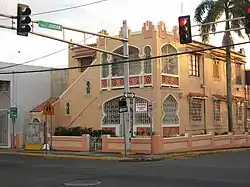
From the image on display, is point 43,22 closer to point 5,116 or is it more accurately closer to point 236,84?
point 5,116

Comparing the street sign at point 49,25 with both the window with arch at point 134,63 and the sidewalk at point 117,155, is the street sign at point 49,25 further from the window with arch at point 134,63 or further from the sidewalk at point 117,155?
the window with arch at point 134,63

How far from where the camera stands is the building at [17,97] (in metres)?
37.3

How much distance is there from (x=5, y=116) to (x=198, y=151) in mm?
16860

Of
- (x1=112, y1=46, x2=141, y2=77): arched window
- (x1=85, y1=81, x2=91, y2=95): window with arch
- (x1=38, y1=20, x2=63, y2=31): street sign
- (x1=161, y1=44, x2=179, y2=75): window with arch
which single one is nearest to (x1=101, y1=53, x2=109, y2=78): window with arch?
(x1=112, y1=46, x2=141, y2=77): arched window

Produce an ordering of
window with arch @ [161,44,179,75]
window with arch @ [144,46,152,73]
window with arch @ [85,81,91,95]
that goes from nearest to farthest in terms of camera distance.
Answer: window with arch @ [144,46,152,73] → window with arch @ [161,44,179,75] → window with arch @ [85,81,91,95]

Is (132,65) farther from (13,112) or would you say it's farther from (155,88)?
(13,112)

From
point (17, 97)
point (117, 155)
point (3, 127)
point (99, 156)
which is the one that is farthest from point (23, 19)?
point (3, 127)

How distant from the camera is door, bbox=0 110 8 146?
122ft

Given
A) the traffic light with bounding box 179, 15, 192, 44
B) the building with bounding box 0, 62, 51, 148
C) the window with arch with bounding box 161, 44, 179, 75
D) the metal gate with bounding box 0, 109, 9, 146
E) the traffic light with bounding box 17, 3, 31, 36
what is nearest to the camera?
the traffic light with bounding box 17, 3, 31, 36

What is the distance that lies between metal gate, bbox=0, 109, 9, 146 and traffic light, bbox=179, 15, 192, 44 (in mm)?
22856

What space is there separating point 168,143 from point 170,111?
4.89 m

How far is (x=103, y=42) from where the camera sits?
111 feet

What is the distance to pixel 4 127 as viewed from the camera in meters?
37.6

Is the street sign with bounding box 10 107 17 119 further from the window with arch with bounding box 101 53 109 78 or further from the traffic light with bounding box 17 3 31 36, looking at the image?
the traffic light with bounding box 17 3 31 36
